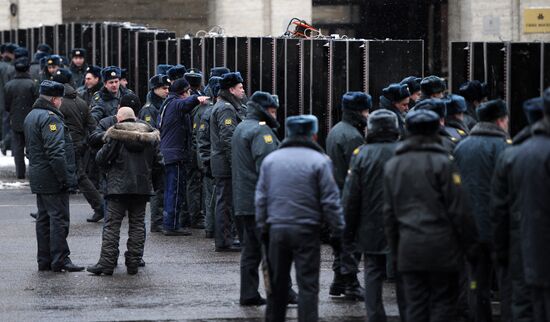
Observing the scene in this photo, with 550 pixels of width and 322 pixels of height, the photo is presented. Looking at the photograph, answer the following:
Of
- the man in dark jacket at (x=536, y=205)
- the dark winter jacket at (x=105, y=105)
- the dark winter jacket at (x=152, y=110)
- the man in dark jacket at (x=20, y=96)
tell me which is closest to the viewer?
the man in dark jacket at (x=536, y=205)

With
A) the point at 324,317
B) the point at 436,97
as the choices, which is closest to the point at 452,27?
the point at 436,97

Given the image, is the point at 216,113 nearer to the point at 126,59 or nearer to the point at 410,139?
the point at 410,139

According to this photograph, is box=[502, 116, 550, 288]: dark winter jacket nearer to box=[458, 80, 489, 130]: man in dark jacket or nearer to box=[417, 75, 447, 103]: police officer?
box=[458, 80, 489, 130]: man in dark jacket

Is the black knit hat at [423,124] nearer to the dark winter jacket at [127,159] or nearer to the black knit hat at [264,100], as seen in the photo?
the black knit hat at [264,100]

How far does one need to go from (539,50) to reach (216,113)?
3.38m

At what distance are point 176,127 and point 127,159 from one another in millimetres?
3066

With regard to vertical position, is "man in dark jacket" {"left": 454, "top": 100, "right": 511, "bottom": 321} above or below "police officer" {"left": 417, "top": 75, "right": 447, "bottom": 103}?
below

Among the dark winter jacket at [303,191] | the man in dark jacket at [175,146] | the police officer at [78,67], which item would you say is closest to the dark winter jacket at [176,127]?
the man in dark jacket at [175,146]

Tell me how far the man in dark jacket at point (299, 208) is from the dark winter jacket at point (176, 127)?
6053 millimetres

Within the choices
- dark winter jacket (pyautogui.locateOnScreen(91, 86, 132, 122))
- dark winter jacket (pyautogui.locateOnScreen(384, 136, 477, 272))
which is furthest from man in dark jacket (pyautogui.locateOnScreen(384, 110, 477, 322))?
dark winter jacket (pyautogui.locateOnScreen(91, 86, 132, 122))

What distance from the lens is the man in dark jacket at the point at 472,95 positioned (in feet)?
45.1

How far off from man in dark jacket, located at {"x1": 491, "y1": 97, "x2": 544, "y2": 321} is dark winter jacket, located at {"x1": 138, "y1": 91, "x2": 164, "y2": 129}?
7.80 meters

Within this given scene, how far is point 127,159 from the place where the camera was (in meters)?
14.2

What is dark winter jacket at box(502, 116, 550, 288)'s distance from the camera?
9477mm
